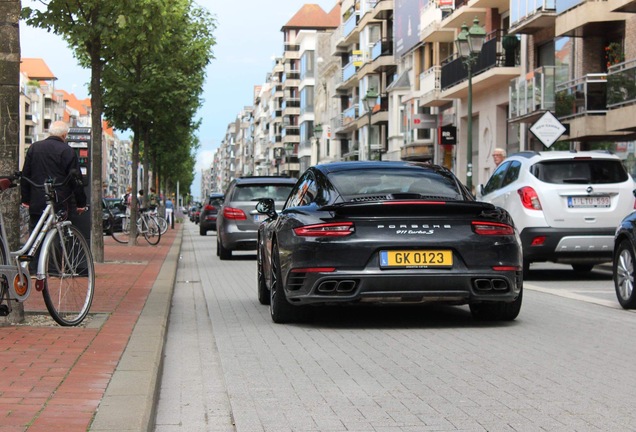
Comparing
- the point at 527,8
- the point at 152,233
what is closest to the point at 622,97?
the point at 527,8

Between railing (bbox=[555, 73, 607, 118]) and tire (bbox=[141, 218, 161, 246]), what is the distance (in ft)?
41.9

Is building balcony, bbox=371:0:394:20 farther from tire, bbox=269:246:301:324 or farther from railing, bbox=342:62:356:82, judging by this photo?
tire, bbox=269:246:301:324

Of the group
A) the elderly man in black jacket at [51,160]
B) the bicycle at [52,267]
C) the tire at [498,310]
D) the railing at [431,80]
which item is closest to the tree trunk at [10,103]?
the bicycle at [52,267]

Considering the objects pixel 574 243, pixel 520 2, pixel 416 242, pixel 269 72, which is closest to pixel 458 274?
pixel 416 242

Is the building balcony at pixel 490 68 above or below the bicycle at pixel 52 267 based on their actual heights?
above

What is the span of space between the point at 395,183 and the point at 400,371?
10.5 feet

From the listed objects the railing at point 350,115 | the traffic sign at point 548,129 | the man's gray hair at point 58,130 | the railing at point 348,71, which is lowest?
the man's gray hair at point 58,130

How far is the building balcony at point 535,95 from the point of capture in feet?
114

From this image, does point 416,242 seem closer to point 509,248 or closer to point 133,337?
point 509,248

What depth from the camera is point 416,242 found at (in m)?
9.05

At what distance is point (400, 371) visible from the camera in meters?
7.15

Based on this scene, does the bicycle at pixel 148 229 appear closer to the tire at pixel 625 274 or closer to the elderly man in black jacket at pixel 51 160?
the elderly man in black jacket at pixel 51 160

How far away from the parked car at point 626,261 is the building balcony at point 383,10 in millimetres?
56771

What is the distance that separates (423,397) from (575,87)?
2784 cm
